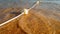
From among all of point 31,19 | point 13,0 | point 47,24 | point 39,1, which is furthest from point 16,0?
point 47,24

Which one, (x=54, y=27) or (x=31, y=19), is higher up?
(x=31, y=19)

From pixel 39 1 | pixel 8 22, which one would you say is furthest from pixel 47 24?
pixel 39 1

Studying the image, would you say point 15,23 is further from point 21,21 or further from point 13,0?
point 13,0

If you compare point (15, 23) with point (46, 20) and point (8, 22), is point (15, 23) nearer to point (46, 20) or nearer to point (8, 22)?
point (8, 22)

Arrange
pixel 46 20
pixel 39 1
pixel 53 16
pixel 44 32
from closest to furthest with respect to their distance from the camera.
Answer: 1. pixel 44 32
2. pixel 46 20
3. pixel 53 16
4. pixel 39 1

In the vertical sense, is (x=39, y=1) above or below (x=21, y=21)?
above

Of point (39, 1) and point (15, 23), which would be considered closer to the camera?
point (15, 23)

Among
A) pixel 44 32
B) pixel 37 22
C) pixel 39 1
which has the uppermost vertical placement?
pixel 39 1

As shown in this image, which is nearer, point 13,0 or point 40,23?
point 40,23

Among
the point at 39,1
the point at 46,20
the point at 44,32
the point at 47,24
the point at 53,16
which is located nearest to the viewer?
the point at 44,32
